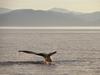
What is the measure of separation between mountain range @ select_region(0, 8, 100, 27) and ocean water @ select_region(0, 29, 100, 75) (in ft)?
0.27

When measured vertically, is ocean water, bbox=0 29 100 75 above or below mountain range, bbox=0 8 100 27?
below

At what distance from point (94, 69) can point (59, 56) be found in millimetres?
416

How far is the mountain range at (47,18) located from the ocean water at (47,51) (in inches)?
3.3

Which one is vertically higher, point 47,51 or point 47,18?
point 47,18

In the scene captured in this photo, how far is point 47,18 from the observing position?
5324mm

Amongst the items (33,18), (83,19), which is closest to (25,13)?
(33,18)

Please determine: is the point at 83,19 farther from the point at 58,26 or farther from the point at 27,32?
the point at 27,32

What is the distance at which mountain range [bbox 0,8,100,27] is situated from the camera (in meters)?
5.31

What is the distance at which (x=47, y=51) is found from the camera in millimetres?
5582

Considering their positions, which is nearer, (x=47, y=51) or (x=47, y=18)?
(x=47, y=18)

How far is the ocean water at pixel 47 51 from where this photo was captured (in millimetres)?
5262

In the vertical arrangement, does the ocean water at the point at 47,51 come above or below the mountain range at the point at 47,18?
below

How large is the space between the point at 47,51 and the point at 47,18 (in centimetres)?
43

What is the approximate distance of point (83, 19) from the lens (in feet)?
17.7
